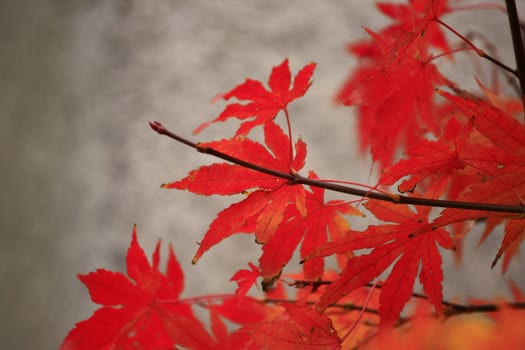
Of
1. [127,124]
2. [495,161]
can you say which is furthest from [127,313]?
[127,124]

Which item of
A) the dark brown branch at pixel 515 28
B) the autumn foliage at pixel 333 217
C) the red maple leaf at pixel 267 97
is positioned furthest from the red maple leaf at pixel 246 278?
the dark brown branch at pixel 515 28

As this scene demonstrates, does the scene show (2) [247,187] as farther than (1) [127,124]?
No

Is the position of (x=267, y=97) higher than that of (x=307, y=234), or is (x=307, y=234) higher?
(x=267, y=97)

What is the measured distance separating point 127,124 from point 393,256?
1.28 meters

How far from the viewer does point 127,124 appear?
61.2 inches

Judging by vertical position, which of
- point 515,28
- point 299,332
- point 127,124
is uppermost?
point 127,124

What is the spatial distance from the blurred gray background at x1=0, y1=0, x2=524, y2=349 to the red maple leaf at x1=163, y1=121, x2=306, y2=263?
1.06 m

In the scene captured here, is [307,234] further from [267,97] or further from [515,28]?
[515,28]

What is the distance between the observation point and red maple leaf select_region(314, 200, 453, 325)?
0.38 m

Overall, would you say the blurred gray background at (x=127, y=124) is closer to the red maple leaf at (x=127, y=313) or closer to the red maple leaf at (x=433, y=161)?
the red maple leaf at (x=127, y=313)

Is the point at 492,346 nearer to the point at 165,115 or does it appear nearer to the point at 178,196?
the point at 178,196

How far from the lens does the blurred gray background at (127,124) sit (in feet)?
4.80

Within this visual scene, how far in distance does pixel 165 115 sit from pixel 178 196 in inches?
10.0

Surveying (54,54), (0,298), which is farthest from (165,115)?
(0,298)
